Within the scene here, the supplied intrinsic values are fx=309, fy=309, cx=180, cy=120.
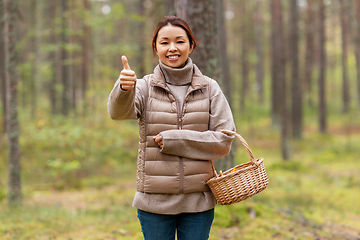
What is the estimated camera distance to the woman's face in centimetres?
225

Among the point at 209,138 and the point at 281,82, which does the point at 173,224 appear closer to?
the point at 209,138

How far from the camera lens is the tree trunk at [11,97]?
5718mm

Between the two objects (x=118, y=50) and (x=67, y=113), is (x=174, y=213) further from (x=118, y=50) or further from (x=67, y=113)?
(x=67, y=113)

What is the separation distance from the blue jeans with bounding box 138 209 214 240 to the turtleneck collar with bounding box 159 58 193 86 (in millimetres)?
971

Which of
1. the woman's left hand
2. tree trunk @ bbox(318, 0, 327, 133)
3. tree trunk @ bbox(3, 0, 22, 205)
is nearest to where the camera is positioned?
the woman's left hand

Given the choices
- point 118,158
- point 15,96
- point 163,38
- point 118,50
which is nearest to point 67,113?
point 118,50

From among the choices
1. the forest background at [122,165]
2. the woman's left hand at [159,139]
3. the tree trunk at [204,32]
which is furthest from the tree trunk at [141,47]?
the woman's left hand at [159,139]

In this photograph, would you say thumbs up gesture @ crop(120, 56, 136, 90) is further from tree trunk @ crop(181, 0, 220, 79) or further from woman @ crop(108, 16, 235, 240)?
tree trunk @ crop(181, 0, 220, 79)

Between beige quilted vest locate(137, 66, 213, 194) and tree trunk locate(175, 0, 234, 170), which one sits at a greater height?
tree trunk locate(175, 0, 234, 170)

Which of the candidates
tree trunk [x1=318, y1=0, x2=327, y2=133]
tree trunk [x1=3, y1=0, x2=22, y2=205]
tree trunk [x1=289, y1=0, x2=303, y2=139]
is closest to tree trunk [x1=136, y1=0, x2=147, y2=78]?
tree trunk [x1=289, y1=0, x2=303, y2=139]

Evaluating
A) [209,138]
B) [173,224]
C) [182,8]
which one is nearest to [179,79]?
[209,138]

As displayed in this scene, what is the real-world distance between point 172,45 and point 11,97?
4.76m

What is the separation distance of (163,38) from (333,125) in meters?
22.9

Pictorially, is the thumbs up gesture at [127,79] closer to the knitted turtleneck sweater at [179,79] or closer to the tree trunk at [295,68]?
the knitted turtleneck sweater at [179,79]
